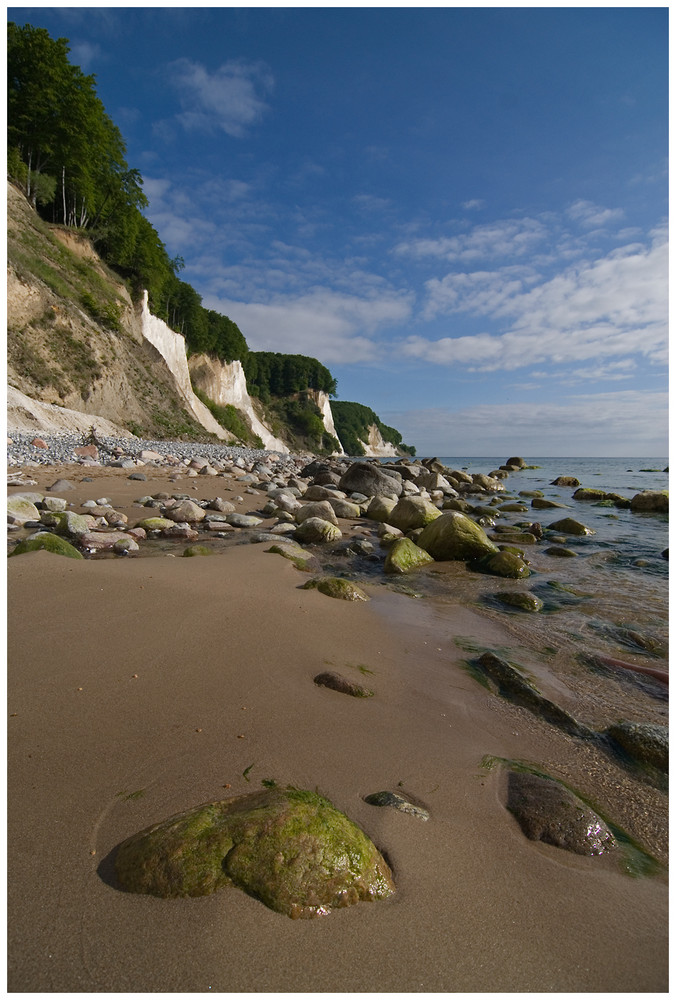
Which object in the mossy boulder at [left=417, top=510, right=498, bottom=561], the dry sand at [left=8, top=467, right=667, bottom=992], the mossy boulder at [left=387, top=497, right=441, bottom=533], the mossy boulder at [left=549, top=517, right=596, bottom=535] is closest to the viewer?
the dry sand at [left=8, top=467, right=667, bottom=992]

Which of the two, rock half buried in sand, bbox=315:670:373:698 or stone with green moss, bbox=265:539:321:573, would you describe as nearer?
rock half buried in sand, bbox=315:670:373:698

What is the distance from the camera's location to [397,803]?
1.92 meters

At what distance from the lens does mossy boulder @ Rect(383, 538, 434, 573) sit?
674 cm

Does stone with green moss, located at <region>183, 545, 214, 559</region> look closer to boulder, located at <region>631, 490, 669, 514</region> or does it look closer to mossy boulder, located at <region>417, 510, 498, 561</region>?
mossy boulder, located at <region>417, 510, 498, 561</region>

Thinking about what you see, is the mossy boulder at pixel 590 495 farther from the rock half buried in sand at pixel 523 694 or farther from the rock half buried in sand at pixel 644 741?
the rock half buried in sand at pixel 644 741

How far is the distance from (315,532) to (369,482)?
692 cm

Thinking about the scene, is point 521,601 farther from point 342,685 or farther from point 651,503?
point 651,503

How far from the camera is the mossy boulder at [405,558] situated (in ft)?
22.1

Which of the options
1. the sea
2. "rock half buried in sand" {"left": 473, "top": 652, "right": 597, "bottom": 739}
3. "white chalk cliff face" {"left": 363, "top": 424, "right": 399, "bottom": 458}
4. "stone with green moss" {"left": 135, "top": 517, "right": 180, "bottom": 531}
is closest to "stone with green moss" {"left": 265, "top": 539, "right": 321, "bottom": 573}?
the sea

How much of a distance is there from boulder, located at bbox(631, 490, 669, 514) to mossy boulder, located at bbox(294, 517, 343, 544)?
1277cm

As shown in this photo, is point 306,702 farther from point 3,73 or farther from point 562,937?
point 3,73

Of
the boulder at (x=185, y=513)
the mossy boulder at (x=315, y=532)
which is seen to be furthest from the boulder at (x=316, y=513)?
the boulder at (x=185, y=513)

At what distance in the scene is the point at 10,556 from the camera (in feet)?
14.3

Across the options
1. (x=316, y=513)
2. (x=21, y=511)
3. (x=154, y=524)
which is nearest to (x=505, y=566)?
(x=316, y=513)
